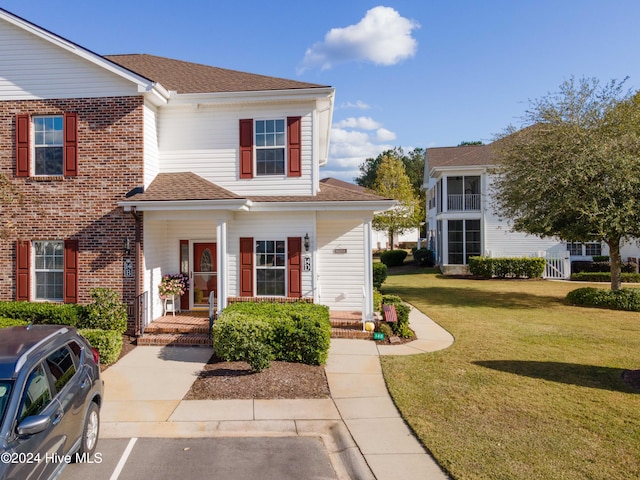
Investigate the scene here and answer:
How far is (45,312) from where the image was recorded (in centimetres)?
1006

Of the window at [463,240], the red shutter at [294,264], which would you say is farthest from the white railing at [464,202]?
the red shutter at [294,264]

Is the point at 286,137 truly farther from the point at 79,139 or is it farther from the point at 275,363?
the point at 275,363

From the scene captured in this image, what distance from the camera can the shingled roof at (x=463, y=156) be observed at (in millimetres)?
26000

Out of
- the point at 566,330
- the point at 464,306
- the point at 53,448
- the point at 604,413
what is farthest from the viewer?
the point at 464,306

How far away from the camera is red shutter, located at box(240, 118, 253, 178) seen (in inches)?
459

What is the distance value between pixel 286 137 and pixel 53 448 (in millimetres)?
9173

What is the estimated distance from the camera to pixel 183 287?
1179 centimetres

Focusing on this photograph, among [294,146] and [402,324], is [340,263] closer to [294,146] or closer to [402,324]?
[402,324]

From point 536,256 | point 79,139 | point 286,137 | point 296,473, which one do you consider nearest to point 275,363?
point 296,473

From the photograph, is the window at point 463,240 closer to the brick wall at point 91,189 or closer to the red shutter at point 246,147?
the red shutter at point 246,147

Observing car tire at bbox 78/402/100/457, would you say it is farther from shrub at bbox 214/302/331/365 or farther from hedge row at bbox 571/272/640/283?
hedge row at bbox 571/272/640/283

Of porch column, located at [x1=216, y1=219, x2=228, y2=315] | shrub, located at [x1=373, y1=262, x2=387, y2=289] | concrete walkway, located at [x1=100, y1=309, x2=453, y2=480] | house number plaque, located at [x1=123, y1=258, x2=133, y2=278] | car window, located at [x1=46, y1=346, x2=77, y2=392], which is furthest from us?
shrub, located at [x1=373, y1=262, x2=387, y2=289]

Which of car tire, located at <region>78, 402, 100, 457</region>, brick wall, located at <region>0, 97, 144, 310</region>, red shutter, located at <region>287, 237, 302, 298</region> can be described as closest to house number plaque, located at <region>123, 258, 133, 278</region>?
brick wall, located at <region>0, 97, 144, 310</region>

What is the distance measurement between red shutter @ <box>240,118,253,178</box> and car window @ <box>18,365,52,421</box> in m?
8.16
